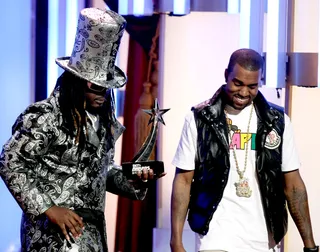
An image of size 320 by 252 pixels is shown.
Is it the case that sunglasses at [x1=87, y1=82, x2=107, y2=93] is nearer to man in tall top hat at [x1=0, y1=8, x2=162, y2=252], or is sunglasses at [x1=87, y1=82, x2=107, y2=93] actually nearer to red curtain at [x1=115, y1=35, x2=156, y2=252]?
man in tall top hat at [x1=0, y1=8, x2=162, y2=252]

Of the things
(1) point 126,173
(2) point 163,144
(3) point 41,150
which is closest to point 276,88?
(2) point 163,144

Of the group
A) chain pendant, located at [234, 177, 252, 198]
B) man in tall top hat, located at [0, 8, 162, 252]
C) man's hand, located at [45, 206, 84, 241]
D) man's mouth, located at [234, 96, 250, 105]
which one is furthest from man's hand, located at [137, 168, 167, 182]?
man's mouth, located at [234, 96, 250, 105]

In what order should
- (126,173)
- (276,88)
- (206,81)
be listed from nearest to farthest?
(126,173)
(276,88)
(206,81)

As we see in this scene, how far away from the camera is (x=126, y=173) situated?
2.95 metres

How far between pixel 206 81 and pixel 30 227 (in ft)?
6.06

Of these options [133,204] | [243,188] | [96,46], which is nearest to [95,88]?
[96,46]

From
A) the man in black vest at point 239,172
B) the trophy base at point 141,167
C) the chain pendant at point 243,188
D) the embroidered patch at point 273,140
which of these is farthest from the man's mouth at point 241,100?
the trophy base at point 141,167

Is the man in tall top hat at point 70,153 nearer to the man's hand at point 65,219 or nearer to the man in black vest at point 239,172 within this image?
the man's hand at point 65,219

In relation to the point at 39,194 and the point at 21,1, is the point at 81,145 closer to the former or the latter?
the point at 39,194

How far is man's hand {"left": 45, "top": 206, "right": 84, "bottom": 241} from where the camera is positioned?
2.73m

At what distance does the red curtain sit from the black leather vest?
1.38 metres

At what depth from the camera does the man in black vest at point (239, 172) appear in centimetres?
319

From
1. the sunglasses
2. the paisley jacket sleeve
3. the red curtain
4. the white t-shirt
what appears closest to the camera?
the paisley jacket sleeve

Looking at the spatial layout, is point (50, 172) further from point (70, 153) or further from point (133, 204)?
point (133, 204)
